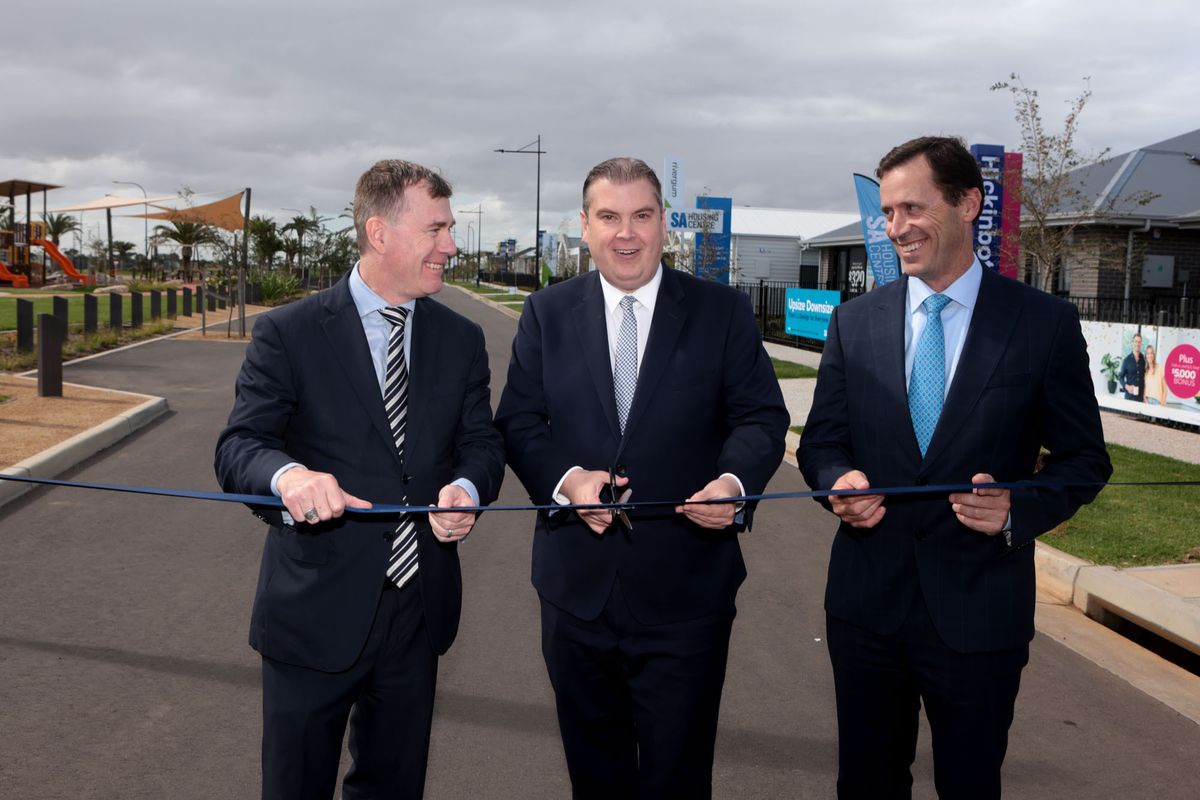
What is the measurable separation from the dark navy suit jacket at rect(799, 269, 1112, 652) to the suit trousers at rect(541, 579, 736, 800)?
479 millimetres

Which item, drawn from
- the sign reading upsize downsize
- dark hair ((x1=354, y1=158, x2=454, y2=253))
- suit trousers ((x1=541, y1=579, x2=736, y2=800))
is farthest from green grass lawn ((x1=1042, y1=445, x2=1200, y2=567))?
the sign reading upsize downsize

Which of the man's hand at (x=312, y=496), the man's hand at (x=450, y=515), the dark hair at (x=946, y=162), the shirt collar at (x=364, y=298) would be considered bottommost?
the man's hand at (x=450, y=515)

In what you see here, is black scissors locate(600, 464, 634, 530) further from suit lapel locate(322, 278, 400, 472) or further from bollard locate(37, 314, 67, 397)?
bollard locate(37, 314, 67, 397)

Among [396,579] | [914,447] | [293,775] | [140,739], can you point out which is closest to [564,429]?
[396,579]

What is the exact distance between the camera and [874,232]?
1472cm

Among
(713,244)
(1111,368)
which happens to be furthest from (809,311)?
(1111,368)

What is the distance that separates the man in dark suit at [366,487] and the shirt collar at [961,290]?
133 centimetres

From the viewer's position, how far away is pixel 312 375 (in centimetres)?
294

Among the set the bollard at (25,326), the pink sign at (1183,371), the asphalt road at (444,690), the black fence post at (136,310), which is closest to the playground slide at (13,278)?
the black fence post at (136,310)

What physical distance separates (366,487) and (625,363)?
867mm

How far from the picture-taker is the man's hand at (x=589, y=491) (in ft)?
9.73

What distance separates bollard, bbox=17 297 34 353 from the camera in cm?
1706

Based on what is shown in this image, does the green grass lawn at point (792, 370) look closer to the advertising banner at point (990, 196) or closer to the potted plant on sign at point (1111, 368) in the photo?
the potted plant on sign at point (1111, 368)

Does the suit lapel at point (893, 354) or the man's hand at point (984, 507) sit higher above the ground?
the suit lapel at point (893, 354)
